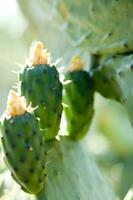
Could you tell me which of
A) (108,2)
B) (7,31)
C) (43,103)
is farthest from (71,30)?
(7,31)

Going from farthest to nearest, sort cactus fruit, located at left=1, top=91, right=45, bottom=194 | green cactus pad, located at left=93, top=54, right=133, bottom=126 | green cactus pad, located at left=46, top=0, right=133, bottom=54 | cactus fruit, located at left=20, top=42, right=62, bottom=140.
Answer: green cactus pad, located at left=46, top=0, right=133, bottom=54 < green cactus pad, located at left=93, top=54, right=133, bottom=126 < cactus fruit, located at left=20, top=42, right=62, bottom=140 < cactus fruit, located at left=1, top=91, right=45, bottom=194

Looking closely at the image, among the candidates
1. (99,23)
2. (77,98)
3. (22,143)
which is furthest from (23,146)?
(99,23)

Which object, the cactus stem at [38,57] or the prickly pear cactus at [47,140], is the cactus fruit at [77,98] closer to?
the prickly pear cactus at [47,140]

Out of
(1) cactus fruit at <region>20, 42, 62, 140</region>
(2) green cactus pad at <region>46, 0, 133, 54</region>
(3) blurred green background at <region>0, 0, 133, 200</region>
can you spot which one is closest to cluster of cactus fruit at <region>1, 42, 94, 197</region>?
(1) cactus fruit at <region>20, 42, 62, 140</region>

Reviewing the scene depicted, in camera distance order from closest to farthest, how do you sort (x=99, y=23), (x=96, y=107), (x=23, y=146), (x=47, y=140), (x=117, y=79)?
(x=23, y=146)
(x=47, y=140)
(x=117, y=79)
(x=99, y=23)
(x=96, y=107)

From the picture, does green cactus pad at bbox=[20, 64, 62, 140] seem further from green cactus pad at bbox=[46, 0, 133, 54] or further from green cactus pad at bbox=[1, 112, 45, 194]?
green cactus pad at bbox=[46, 0, 133, 54]

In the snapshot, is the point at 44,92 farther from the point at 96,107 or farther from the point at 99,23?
the point at 96,107

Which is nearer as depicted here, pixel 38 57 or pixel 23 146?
pixel 23 146

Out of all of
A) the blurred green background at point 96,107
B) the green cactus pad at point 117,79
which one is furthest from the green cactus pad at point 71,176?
the blurred green background at point 96,107
